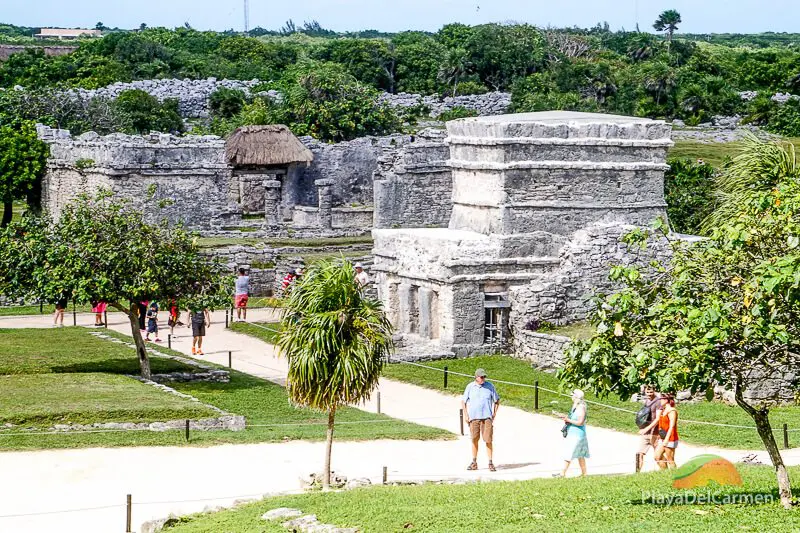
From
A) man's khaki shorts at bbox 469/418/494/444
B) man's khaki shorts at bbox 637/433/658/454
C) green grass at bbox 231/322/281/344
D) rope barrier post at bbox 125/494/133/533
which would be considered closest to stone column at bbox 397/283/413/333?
green grass at bbox 231/322/281/344

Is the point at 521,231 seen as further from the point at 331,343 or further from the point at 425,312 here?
the point at 331,343

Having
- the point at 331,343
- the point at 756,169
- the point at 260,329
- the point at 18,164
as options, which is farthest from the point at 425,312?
the point at 18,164

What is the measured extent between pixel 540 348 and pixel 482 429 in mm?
7562

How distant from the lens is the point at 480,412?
19.6 m

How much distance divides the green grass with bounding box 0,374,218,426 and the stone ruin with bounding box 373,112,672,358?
6.14m

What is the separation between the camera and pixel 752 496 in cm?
1490

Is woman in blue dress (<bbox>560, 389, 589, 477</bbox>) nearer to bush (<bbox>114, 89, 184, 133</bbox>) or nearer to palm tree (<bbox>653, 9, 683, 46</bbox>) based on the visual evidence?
bush (<bbox>114, 89, 184, 133</bbox>)

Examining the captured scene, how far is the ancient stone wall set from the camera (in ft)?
137

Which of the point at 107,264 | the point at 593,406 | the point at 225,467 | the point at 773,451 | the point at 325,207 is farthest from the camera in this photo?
the point at 325,207

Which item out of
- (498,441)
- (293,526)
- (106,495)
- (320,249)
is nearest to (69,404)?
(106,495)

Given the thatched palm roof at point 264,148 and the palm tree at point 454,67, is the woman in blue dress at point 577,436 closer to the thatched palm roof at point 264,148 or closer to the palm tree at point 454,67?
the thatched palm roof at point 264,148

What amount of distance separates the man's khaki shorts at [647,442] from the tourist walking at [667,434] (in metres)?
0.12

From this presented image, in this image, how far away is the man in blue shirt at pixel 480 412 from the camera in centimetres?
1952

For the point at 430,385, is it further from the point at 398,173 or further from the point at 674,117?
the point at 674,117
